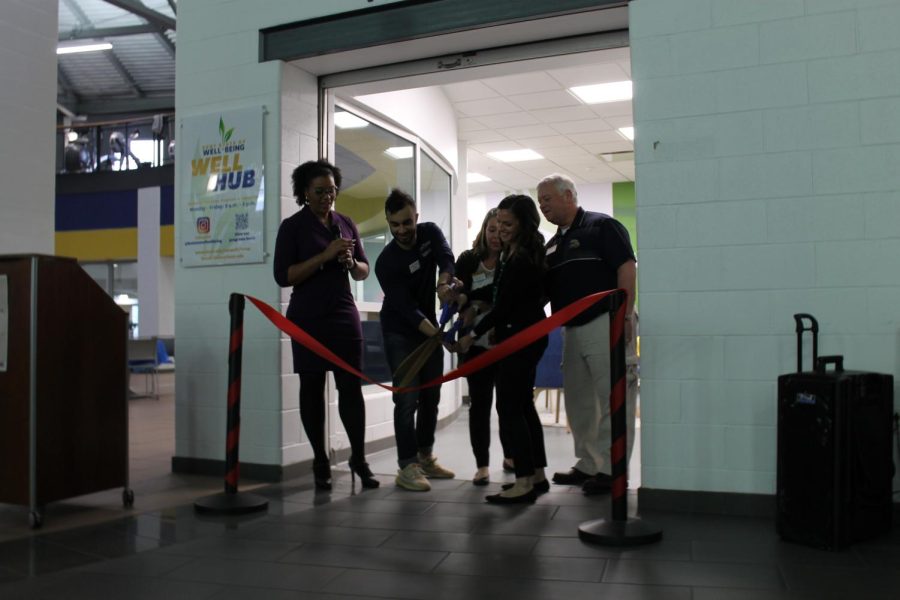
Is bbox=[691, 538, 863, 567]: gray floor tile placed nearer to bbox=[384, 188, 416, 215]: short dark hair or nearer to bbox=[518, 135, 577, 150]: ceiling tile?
bbox=[384, 188, 416, 215]: short dark hair

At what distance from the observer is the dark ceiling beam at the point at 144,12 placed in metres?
13.9

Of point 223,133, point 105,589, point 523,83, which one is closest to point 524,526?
point 105,589

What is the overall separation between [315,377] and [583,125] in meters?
5.96

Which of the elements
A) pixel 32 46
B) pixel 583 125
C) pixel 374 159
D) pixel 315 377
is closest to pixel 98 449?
pixel 315 377

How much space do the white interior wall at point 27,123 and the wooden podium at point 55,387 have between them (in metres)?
2.02

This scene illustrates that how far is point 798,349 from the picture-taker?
9.93ft

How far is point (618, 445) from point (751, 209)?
1.23 metres

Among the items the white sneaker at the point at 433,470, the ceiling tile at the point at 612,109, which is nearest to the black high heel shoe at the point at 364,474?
the white sneaker at the point at 433,470

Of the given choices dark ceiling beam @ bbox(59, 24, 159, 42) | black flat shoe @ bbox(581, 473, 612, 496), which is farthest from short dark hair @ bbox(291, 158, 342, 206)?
dark ceiling beam @ bbox(59, 24, 159, 42)

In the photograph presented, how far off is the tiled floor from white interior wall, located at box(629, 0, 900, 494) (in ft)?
1.69

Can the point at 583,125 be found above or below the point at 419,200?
above

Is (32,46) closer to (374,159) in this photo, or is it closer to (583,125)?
(374,159)

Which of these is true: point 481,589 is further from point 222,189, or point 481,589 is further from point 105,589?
point 222,189

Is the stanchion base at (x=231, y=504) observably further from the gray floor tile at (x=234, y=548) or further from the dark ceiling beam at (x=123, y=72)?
the dark ceiling beam at (x=123, y=72)
